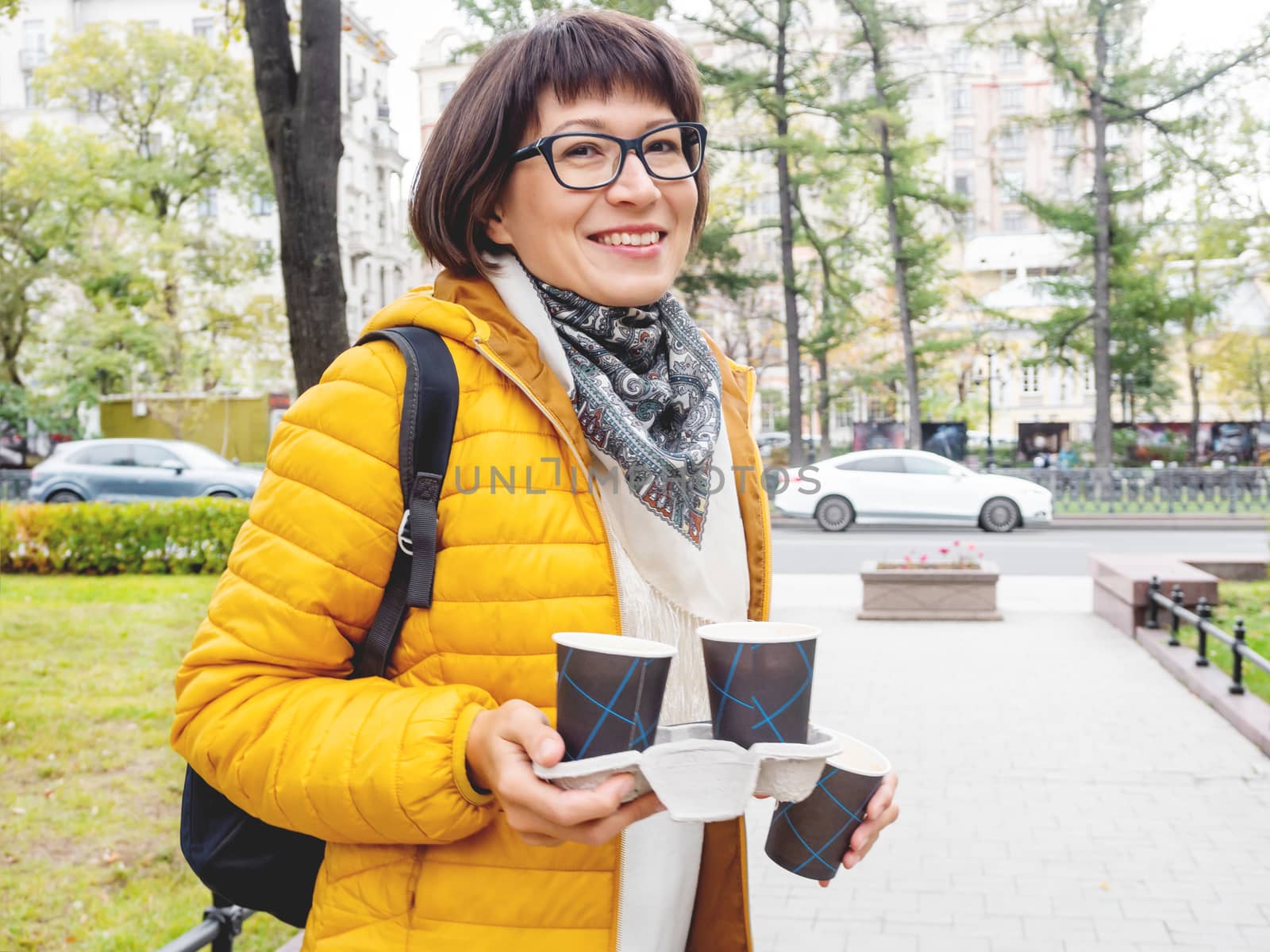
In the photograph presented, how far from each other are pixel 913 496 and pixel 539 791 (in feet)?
61.9

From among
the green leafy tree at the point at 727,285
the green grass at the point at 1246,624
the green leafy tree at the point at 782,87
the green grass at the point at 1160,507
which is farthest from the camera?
the green leafy tree at the point at 727,285

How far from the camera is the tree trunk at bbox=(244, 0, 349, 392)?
453cm

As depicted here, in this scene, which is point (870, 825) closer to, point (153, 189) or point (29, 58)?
point (153, 189)

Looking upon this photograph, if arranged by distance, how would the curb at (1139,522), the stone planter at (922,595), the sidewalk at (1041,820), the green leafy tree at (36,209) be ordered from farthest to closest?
the green leafy tree at (36,209) < the curb at (1139,522) < the stone planter at (922,595) < the sidewalk at (1041,820)

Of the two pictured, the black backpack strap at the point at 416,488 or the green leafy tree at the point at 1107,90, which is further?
the green leafy tree at the point at 1107,90

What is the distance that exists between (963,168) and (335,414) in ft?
253

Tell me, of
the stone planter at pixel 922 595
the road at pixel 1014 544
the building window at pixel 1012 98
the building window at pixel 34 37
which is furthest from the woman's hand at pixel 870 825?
the building window at pixel 1012 98

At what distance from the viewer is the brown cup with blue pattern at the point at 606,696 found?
123cm

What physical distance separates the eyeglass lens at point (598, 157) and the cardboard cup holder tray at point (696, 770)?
79 centimetres

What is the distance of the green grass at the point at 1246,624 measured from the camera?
25.6 feet

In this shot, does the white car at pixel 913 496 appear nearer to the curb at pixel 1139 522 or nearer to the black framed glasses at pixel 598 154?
the curb at pixel 1139 522

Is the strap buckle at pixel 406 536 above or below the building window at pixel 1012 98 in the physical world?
below

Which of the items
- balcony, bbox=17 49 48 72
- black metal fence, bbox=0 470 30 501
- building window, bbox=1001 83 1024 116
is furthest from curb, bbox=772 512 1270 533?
building window, bbox=1001 83 1024 116

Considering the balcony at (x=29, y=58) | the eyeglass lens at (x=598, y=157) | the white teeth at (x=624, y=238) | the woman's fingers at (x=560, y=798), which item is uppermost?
the balcony at (x=29, y=58)
